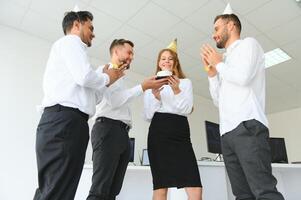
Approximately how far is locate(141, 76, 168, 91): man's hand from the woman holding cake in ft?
0.15

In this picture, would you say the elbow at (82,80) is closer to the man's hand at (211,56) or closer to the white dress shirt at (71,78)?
the white dress shirt at (71,78)

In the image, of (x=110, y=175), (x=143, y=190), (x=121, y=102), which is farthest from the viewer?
(x=143, y=190)

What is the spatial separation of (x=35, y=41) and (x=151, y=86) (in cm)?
279

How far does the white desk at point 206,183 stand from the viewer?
2414 millimetres

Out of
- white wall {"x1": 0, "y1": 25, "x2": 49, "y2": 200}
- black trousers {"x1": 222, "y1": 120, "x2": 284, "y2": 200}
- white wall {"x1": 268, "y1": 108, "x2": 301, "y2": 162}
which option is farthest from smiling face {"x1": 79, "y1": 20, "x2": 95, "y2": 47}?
white wall {"x1": 268, "y1": 108, "x2": 301, "y2": 162}

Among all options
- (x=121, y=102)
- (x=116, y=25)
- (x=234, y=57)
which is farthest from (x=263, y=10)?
(x=121, y=102)

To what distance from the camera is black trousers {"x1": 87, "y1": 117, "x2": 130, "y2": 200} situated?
1533mm

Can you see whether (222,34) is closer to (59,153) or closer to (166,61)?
(166,61)

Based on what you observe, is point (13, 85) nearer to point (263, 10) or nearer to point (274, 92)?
point (263, 10)

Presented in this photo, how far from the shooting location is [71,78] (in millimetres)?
1396

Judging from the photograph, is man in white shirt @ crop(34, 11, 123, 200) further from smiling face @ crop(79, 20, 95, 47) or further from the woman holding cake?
the woman holding cake

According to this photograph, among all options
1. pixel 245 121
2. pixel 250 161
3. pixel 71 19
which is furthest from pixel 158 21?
pixel 250 161

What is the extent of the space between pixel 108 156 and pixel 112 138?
0.12 m

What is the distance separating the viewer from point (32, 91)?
3.67 meters
